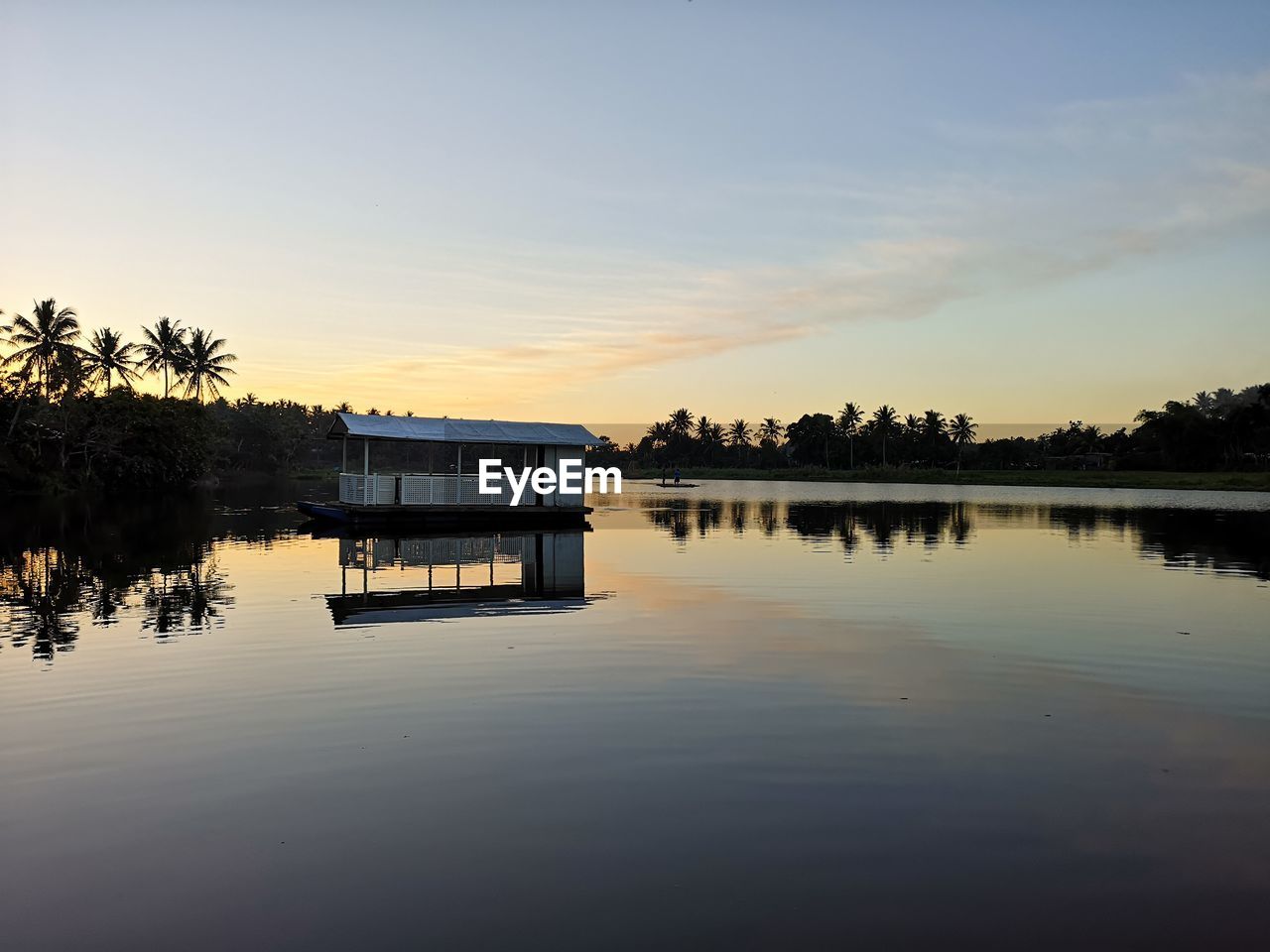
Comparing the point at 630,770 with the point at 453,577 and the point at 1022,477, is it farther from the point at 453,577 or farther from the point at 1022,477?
the point at 1022,477

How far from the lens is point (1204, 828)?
6.36 metres

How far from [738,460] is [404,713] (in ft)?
479

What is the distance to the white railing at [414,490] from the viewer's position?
3278cm

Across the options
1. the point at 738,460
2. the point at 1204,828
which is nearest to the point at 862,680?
the point at 1204,828

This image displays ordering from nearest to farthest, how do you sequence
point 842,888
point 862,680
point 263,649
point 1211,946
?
1. point 1211,946
2. point 842,888
3. point 862,680
4. point 263,649

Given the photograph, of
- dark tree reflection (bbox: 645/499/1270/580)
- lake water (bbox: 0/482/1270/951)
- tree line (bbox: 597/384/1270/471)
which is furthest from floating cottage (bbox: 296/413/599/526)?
tree line (bbox: 597/384/1270/471)

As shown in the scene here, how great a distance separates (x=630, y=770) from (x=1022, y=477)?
108 meters

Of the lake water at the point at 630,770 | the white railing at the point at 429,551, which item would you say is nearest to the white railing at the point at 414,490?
the white railing at the point at 429,551

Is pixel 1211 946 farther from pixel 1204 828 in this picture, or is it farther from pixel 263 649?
pixel 263 649

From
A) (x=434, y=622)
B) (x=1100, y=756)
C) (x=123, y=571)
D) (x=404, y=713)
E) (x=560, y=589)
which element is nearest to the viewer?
(x=1100, y=756)

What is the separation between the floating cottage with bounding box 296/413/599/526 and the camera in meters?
32.8

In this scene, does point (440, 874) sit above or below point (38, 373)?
below

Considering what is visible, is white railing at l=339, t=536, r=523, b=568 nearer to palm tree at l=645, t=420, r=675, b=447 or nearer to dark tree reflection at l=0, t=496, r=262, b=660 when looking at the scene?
dark tree reflection at l=0, t=496, r=262, b=660

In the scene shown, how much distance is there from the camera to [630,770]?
7496mm
